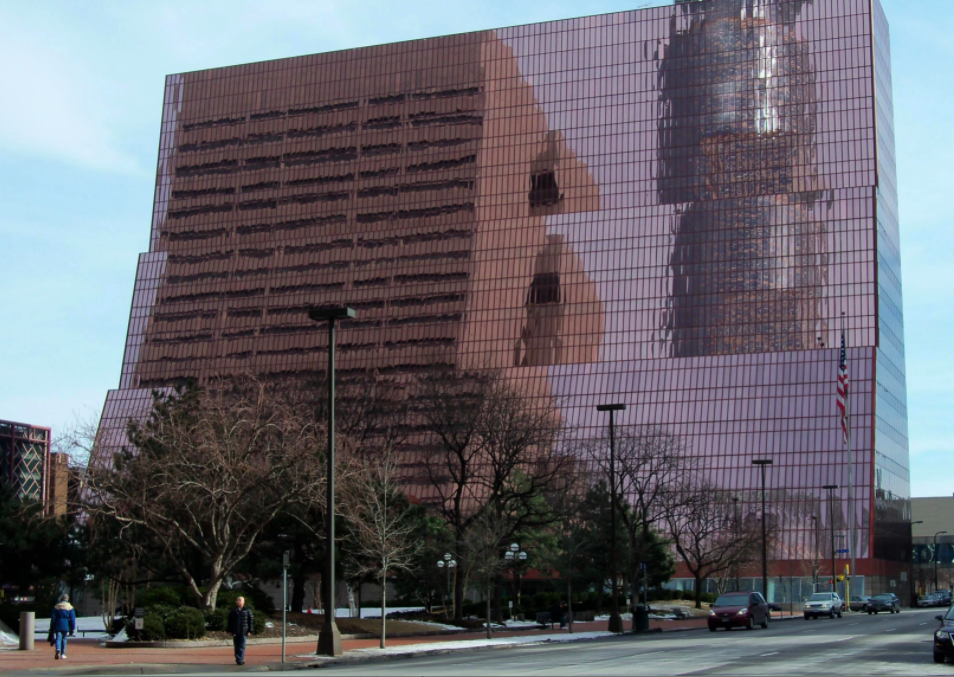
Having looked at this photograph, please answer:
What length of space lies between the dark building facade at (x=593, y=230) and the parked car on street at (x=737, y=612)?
71632 millimetres

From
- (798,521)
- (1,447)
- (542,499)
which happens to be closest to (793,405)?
(798,521)

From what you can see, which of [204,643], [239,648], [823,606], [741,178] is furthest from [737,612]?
[741,178]

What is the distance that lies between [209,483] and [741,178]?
10475 cm

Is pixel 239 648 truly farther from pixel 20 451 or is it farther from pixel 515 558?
pixel 20 451

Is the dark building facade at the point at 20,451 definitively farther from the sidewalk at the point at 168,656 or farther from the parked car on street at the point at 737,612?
the parked car on street at the point at 737,612

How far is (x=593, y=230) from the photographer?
5694 inches

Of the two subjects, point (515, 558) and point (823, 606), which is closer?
point (515, 558)

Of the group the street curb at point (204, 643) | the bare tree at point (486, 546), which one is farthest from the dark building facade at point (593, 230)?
the street curb at point (204, 643)

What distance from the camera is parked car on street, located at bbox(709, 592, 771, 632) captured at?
55.0 metres

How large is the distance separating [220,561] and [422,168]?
11305cm

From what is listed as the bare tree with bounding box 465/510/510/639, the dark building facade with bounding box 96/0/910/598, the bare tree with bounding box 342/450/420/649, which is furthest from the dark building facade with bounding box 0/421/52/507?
the bare tree with bounding box 342/450/420/649

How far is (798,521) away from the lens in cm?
12688

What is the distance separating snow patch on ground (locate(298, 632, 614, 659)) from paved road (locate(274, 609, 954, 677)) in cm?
174

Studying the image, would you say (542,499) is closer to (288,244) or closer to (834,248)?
(834,248)
